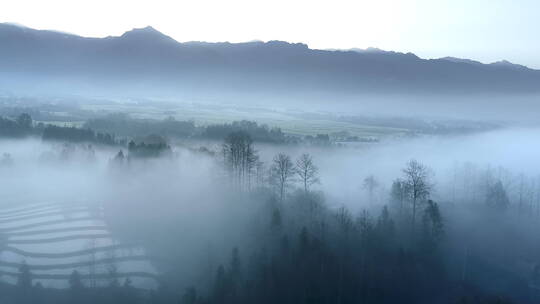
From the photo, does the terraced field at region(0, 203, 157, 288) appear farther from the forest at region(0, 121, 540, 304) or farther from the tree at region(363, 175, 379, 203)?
the tree at region(363, 175, 379, 203)

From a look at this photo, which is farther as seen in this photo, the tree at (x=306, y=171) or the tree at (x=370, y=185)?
the tree at (x=370, y=185)

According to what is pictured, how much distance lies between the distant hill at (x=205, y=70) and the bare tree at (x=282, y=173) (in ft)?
101

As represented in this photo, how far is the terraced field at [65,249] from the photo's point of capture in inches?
666

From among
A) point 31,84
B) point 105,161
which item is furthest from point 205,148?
point 31,84

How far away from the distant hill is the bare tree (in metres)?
30.7

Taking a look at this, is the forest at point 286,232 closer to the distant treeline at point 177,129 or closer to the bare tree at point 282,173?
the bare tree at point 282,173

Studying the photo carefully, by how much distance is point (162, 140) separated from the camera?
25.9 meters

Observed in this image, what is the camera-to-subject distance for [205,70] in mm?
56531

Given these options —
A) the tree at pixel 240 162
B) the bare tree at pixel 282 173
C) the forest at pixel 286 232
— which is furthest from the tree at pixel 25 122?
the bare tree at pixel 282 173

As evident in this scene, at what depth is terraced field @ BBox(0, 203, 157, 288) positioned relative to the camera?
16922 millimetres

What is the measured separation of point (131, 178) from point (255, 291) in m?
7.97

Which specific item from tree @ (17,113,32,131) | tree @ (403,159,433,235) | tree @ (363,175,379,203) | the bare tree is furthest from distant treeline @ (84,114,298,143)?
tree @ (403,159,433,235)

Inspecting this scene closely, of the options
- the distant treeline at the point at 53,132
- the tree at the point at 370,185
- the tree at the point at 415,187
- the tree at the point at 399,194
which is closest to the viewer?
the tree at the point at 415,187

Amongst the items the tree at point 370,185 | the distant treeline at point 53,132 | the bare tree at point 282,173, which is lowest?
the tree at point 370,185
